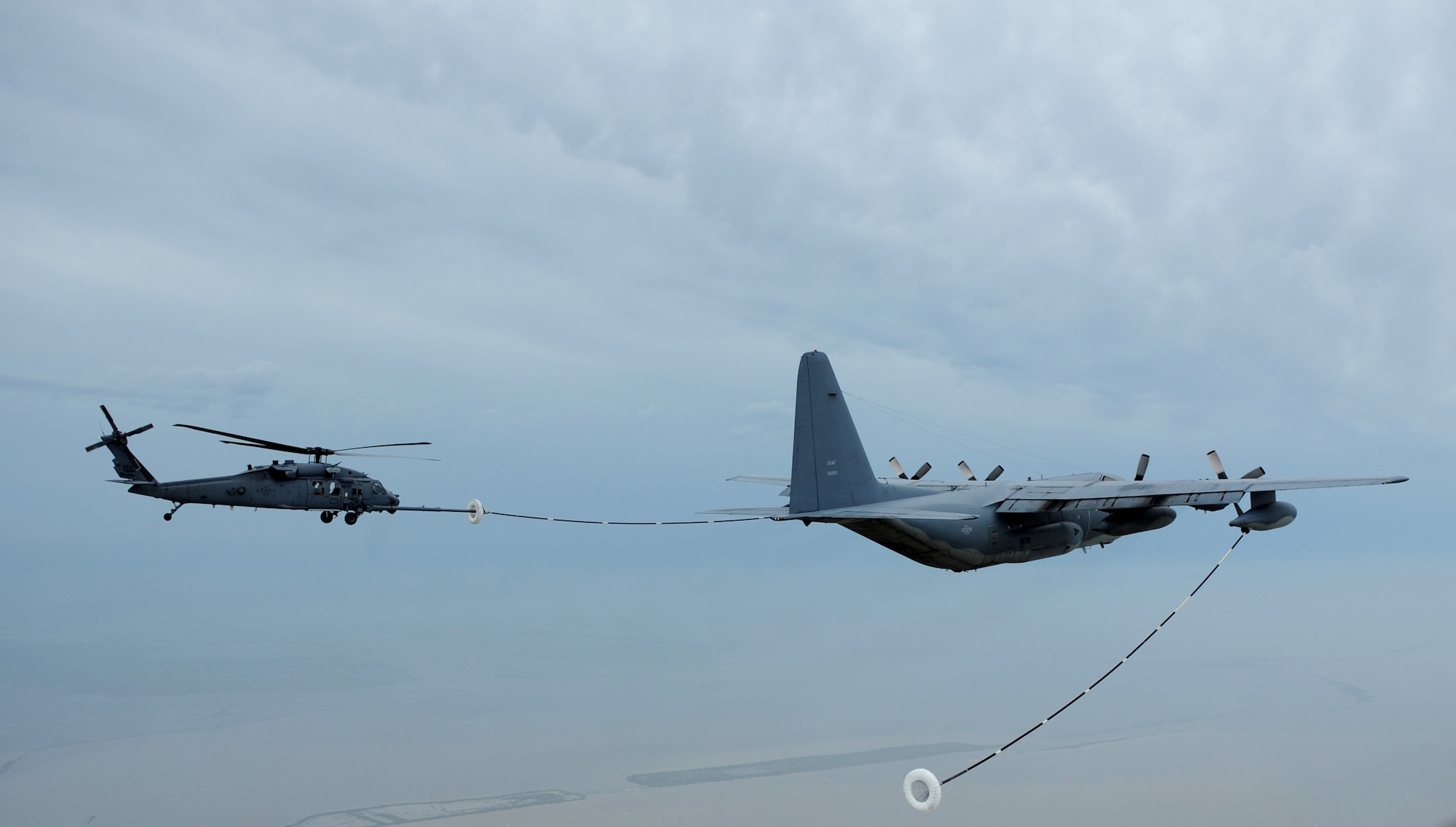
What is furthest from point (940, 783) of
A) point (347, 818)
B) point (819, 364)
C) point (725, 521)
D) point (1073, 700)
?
point (347, 818)

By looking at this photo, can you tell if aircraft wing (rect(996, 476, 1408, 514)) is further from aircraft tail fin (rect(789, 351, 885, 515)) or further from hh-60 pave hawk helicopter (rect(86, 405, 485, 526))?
hh-60 pave hawk helicopter (rect(86, 405, 485, 526))

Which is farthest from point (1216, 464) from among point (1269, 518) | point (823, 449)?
point (823, 449)

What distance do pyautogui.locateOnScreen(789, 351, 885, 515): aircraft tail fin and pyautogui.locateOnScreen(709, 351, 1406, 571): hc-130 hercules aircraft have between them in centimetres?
2

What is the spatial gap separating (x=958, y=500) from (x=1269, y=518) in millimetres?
10105

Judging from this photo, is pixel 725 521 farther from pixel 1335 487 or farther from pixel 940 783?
pixel 1335 487

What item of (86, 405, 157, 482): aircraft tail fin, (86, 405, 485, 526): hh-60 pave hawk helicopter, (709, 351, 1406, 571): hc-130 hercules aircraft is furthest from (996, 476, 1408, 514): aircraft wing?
(86, 405, 157, 482): aircraft tail fin

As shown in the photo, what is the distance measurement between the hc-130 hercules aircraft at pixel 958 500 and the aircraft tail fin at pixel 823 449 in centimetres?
2

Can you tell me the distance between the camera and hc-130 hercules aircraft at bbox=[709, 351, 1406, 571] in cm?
3177

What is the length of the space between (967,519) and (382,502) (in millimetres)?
25366

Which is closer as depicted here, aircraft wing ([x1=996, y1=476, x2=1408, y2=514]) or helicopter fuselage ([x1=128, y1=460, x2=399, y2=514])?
aircraft wing ([x1=996, y1=476, x2=1408, y2=514])

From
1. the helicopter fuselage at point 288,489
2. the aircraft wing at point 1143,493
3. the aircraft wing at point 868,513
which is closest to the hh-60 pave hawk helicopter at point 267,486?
the helicopter fuselage at point 288,489

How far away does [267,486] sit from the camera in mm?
39562

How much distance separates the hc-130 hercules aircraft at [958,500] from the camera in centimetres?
3177

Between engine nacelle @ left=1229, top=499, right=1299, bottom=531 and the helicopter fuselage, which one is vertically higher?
the helicopter fuselage
